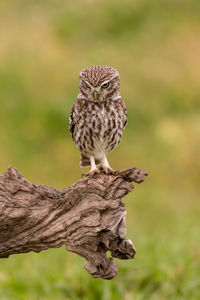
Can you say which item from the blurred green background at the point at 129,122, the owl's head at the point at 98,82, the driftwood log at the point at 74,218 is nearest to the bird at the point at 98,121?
the owl's head at the point at 98,82

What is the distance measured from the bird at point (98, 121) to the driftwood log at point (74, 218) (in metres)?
0.75

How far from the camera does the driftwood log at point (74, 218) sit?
10.7 ft

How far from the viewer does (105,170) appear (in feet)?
14.3

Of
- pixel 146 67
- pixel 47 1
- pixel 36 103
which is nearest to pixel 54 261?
pixel 36 103

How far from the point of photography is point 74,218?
335cm

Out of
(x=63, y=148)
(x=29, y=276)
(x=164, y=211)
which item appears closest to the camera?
(x=29, y=276)

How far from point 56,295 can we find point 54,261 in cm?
82

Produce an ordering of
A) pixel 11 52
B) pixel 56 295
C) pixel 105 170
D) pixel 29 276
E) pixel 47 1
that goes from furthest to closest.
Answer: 1. pixel 47 1
2. pixel 11 52
3. pixel 29 276
4. pixel 56 295
5. pixel 105 170

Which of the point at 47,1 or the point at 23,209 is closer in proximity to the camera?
the point at 23,209

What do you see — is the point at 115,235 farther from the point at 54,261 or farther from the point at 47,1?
the point at 47,1

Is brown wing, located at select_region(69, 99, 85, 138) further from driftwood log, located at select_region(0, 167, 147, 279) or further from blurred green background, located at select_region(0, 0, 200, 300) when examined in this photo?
blurred green background, located at select_region(0, 0, 200, 300)

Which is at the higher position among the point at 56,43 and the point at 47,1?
the point at 47,1

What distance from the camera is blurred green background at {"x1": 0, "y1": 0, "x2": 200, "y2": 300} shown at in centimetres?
602

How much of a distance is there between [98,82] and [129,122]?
6.52 metres
